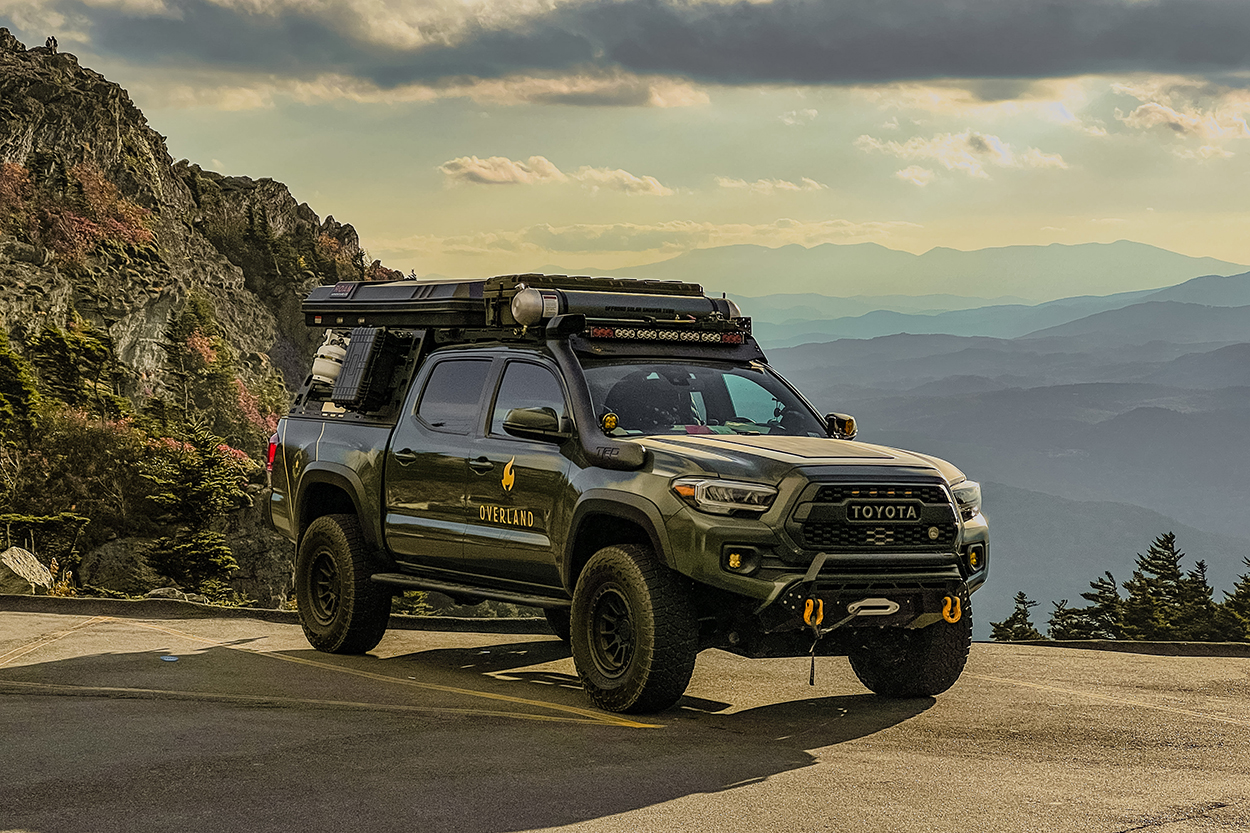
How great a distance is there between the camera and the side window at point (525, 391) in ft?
29.6

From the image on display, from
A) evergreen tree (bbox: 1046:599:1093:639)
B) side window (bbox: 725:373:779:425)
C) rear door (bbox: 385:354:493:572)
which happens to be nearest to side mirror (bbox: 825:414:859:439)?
side window (bbox: 725:373:779:425)

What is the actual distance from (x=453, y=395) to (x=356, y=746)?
324cm

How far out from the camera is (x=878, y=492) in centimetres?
783

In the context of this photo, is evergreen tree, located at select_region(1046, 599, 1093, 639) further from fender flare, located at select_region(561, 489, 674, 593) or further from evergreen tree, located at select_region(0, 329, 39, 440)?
fender flare, located at select_region(561, 489, 674, 593)

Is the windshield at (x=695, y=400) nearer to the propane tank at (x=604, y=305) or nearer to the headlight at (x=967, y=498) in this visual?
the propane tank at (x=604, y=305)

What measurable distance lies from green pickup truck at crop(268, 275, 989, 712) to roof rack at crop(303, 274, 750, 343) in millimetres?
19

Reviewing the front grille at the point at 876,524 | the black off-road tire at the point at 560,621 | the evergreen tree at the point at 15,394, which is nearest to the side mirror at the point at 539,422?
the front grille at the point at 876,524

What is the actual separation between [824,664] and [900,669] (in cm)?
171

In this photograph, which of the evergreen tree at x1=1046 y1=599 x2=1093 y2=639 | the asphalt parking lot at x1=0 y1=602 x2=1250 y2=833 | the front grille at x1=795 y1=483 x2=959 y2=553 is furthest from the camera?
the evergreen tree at x1=1046 y1=599 x2=1093 y2=639

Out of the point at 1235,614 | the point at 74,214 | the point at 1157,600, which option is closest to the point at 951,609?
the point at 1235,614

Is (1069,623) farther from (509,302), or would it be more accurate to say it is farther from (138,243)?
(138,243)

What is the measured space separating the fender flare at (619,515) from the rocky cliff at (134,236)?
181ft

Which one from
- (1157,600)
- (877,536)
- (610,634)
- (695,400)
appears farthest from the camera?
(1157,600)

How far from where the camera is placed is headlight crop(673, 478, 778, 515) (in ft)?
25.2
